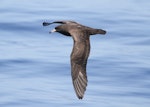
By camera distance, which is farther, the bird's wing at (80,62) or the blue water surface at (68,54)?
the blue water surface at (68,54)

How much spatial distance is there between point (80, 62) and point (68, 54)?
4130 mm

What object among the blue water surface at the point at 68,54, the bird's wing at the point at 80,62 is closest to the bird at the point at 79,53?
the bird's wing at the point at 80,62

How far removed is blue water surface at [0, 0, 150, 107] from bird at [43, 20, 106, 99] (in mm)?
1415

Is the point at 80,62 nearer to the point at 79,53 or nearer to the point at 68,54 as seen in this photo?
the point at 79,53

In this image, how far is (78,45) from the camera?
1251cm

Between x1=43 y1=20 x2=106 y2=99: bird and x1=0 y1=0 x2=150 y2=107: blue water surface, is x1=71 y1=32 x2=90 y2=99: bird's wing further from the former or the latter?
x1=0 y1=0 x2=150 y2=107: blue water surface

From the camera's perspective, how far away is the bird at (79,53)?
11941 millimetres

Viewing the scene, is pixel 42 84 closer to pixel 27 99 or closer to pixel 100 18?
pixel 27 99

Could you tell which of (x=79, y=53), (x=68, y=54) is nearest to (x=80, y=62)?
(x=79, y=53)

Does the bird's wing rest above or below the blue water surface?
above

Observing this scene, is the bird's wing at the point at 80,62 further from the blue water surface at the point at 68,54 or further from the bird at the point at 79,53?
the blue water surface at the point at 68,54

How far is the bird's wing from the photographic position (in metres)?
11.9

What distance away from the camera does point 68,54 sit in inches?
642

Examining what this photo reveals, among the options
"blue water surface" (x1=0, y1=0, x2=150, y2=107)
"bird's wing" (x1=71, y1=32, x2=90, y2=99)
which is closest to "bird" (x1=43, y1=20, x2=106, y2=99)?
"bird's wing" (x1=71, y1=32, x2=90, y2=99)
